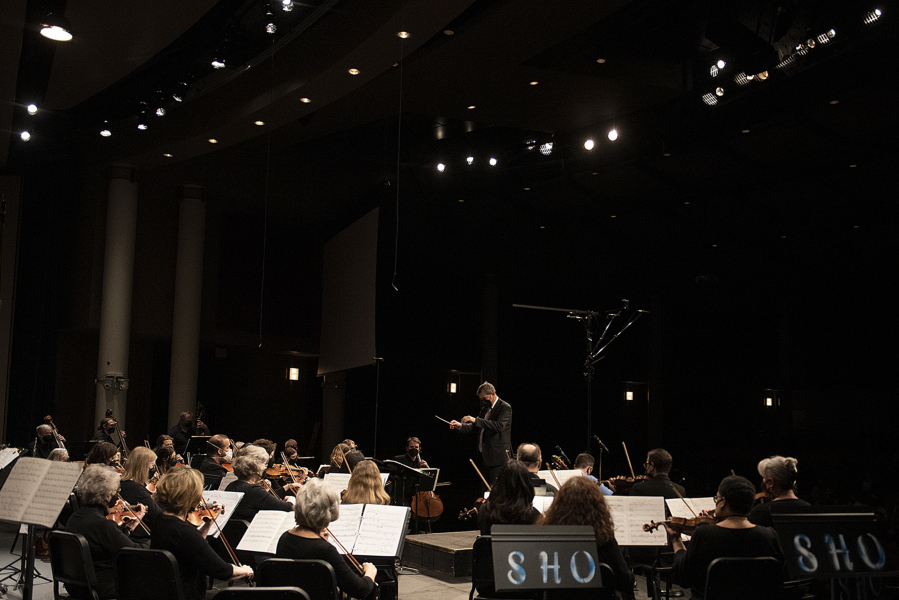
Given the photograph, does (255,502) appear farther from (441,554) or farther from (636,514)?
(636,514)

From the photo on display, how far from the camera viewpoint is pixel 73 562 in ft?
12.7

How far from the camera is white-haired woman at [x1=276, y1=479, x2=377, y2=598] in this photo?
11.5 feet

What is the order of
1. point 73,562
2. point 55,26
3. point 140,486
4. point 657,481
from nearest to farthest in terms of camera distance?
1. point 73,562
2. point 140,486
3. point 657,481
4. point 55,26

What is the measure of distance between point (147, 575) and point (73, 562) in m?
0.69

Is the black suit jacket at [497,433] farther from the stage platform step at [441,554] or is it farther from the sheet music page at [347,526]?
the sheet music page at [347,526]

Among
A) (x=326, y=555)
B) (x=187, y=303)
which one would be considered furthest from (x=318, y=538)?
(x=187, y=303)

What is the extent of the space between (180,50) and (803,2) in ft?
22.2

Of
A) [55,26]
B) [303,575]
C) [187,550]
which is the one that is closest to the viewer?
[303,575]

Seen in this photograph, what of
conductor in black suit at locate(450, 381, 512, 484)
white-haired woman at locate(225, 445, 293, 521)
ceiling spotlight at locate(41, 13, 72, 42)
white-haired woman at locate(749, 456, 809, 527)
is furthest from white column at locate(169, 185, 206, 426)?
white-haired woman at locate(749, 456, 809, 527)

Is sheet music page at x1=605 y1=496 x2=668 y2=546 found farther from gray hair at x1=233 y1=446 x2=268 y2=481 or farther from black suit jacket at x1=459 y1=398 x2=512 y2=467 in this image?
gray hair at x1=233 y1=446 x2=268 y2=481

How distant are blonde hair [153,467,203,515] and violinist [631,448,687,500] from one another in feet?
9.93

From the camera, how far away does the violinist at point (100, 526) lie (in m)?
4.12

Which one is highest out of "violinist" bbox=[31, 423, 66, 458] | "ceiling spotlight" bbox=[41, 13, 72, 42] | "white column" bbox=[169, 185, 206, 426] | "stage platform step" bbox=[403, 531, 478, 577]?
"ceiling spotlight" bbox=[41, 13, 72, 42]

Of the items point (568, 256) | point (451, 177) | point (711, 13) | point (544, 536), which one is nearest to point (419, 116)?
point (451, 177)
